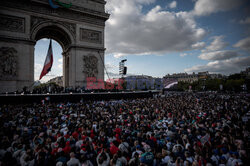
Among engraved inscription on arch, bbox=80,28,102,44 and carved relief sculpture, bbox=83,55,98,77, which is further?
engraved inscription on arch, bbox=80,28,102,44

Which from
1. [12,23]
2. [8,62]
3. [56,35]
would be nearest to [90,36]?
[56,35]

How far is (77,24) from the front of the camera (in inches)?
1031

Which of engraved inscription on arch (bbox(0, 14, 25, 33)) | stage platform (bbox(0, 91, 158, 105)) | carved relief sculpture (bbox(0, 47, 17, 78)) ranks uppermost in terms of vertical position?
engraved inscription on arch (bbox(0, 14, 25, 33))

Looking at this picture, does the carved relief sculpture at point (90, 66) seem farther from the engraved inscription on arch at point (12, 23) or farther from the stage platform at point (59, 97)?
the engraved inscription on arch at point (12, 23)

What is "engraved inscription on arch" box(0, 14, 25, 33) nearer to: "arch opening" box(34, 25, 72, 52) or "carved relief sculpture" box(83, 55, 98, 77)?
"arch opening" box(34, 25, 72, 52)

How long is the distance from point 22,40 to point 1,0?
6042 millimetres

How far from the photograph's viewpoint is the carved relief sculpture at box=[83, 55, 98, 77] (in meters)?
26.7

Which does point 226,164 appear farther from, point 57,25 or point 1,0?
point 1,0

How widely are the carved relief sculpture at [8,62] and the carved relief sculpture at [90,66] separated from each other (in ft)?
35.1

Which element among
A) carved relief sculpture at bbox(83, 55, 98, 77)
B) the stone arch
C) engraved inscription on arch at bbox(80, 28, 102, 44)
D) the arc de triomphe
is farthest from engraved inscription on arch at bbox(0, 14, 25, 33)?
carved relief sculpture at bbox(83, 55, 98, 77)

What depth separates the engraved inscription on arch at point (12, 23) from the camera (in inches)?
804

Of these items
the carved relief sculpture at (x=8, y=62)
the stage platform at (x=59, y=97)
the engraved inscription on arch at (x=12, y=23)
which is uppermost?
the engraved inscription on arch at (x=12, y=23)

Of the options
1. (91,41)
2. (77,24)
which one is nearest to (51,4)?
A: (77,24)

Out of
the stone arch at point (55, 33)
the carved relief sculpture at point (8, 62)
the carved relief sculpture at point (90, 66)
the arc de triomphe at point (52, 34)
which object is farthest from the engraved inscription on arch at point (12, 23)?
the carved relief sculpture at point (90, 66)
